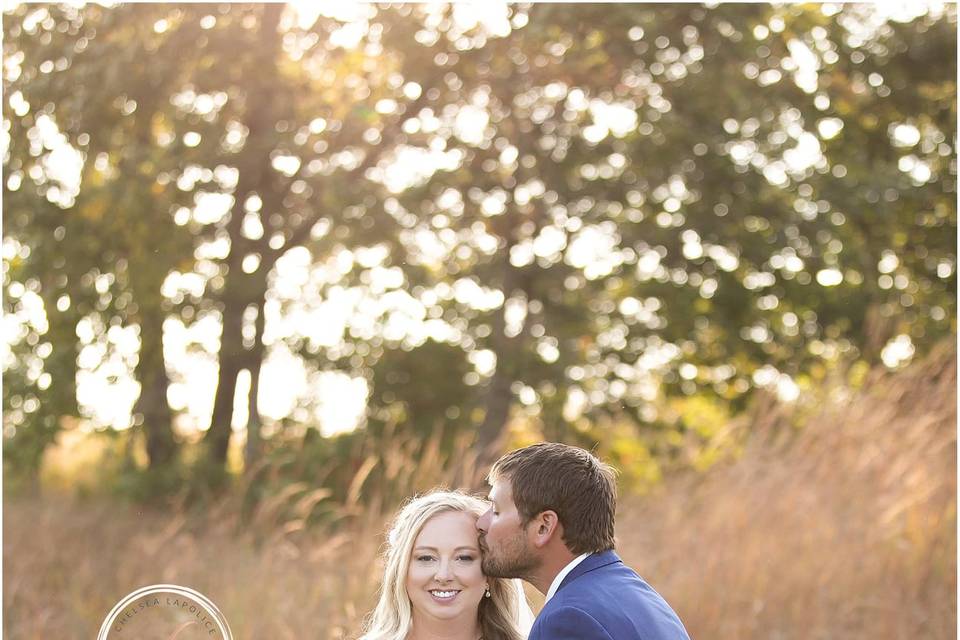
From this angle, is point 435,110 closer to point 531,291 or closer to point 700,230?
point 531,291

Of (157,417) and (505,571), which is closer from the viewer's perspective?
(505,571)

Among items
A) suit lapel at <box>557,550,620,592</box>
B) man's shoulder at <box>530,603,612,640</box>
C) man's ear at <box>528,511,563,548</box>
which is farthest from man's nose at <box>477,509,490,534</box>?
man's shoulder at <box>530,603,612,640</box>

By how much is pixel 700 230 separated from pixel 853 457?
2.46 m

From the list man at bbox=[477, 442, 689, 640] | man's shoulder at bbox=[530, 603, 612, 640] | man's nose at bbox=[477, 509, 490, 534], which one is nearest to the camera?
man's shoulder at bbox=[530, 603, 612, 640]

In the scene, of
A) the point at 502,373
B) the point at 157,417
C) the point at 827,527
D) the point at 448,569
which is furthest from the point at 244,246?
the point at 448,569

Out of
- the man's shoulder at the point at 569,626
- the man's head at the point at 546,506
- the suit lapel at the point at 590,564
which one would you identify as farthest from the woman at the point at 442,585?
the man's shoulder at the point at 569,626

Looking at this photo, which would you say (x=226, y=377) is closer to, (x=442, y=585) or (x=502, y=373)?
(x=502, y=373)

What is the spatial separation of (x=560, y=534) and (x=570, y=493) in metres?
0.11

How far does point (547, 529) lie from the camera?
305 centimetres

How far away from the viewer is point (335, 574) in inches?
267

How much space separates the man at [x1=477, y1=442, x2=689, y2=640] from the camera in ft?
→ 9.26

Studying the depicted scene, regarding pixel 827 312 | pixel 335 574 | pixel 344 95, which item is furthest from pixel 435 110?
pixel 335 574

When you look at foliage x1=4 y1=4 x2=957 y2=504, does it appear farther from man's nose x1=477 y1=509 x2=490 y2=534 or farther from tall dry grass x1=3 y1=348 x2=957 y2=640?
man's nose x1=477 y1=509 x2=490 y2=534

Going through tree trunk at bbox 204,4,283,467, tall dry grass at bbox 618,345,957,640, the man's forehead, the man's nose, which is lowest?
tall dry grass at bbox 618,345,957,640
